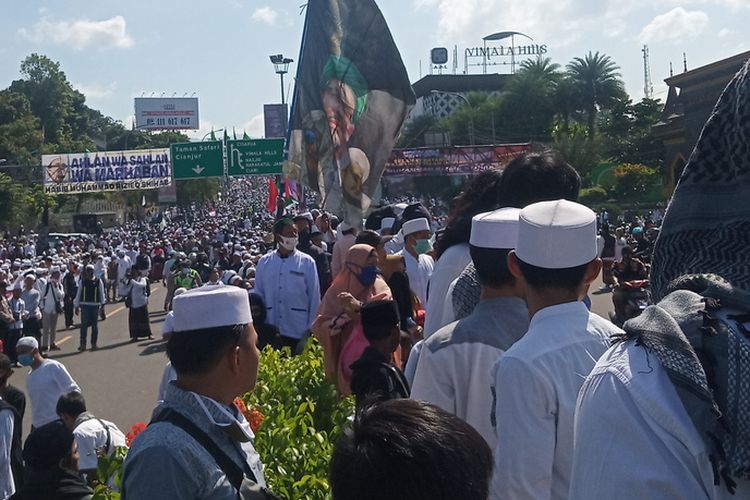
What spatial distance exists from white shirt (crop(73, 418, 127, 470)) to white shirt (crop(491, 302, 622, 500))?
4266 millimetres

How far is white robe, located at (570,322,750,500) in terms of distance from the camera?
4.57ft

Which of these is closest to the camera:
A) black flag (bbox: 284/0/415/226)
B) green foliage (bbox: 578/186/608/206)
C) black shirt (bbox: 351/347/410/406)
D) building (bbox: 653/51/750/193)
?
black shirt (bbox: 351/347/410/406)

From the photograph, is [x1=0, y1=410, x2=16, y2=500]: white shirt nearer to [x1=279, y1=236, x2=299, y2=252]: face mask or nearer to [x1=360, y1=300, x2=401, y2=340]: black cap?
[x1=279, y1=236, x2=299, y2=252]: face mask

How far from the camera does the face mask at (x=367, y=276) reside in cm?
602

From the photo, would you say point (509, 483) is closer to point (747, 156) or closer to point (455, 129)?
point (747, 156)

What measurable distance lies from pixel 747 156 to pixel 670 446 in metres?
0.50

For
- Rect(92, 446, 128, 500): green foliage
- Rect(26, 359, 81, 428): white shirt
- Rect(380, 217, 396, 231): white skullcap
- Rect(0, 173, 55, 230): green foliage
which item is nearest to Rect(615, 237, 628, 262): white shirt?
Rect(380, 217, 396, 231): white skullcap

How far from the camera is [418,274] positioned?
7812 millimetres

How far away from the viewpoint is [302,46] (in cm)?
707

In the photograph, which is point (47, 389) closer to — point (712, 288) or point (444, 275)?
point (444, 275)

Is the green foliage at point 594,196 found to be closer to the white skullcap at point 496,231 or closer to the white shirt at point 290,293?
the white shirt at point 290,293

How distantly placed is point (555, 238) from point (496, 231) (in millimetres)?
724

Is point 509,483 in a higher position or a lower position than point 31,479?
higher

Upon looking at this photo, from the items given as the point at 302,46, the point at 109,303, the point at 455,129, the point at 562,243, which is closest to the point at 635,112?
the point at 455,129
